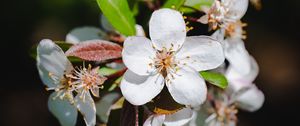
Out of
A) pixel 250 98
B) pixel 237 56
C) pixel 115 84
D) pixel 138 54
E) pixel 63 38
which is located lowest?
pixel 63 38

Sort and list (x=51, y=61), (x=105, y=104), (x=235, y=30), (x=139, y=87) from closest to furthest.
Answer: (x=139, y=87), (x=51, y=61), (x=105, y=104), (x=235, y=30)

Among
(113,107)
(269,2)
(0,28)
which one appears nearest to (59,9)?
(0,28)

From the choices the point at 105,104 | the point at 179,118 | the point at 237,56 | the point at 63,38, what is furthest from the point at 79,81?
the point at 63,38

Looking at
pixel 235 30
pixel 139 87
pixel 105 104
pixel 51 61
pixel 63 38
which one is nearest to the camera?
pixel 139 87

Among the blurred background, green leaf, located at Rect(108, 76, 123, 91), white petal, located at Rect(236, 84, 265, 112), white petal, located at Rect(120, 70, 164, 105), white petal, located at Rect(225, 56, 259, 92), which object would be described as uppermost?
white petal, located at Rect(120, 70, 164, 105)

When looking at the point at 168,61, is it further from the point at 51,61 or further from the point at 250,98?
the point at 250,98

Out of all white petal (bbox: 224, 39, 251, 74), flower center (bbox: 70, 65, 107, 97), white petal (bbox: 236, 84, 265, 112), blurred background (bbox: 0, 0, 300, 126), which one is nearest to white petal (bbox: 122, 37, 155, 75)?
flower center (bbox: 70, 65, 107, 97)

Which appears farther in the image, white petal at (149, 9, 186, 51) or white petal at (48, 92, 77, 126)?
white petal at (48, 92, 77, 126)

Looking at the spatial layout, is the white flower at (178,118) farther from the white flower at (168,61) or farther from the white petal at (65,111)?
the white petal at (65,111)

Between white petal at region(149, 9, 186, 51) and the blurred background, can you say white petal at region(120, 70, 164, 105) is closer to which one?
white petal at region(149, 9, 186, 51)
